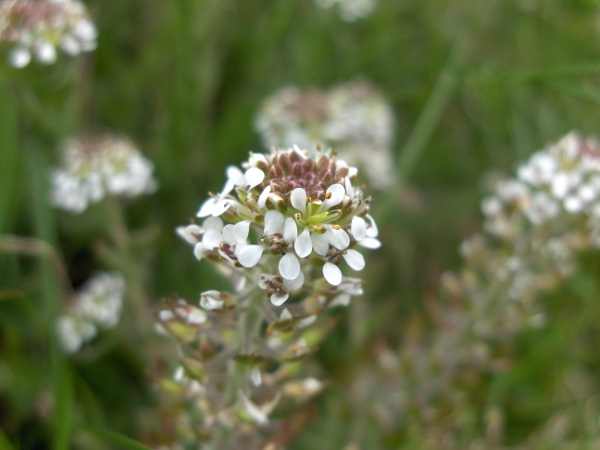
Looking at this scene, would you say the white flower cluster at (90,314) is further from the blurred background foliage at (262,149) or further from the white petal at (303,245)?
the white petal at (303,245)

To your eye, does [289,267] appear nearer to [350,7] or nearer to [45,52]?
[45,52]

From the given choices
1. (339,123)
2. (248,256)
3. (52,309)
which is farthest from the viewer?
(339,123)

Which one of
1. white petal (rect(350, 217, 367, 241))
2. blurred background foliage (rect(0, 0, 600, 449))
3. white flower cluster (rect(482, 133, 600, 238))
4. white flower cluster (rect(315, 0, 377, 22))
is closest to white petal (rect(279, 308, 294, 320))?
white petal (rect(350, 217, 367, 241))

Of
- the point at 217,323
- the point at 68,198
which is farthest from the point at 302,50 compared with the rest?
the point at 217,323

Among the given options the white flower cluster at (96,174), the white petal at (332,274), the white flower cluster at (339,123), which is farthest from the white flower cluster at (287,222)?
the white flower cluster at (339,123)

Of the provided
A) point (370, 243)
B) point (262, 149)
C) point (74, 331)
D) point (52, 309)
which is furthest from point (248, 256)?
point (262, 149)

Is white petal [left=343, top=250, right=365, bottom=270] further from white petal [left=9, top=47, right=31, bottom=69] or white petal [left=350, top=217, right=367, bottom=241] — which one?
white petal [left=9, top=47, right=31, bottom=69]
